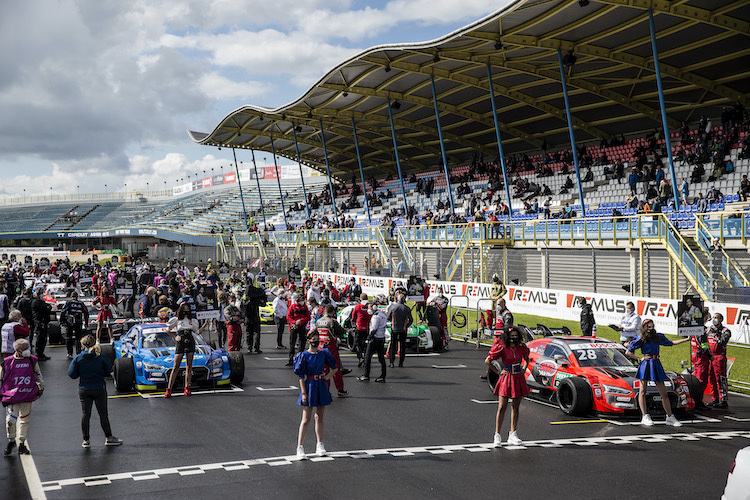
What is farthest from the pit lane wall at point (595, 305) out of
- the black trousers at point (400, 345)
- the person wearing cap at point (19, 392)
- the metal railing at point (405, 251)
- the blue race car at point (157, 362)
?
the person wearing cap at point (19, 392)

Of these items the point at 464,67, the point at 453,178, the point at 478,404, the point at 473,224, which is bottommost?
the point at 478,404

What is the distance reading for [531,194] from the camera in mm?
41656

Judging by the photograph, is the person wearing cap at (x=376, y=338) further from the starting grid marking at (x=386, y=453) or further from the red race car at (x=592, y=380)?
the starting grid marking at (x=386, y=453)

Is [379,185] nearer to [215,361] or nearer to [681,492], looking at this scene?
[215,361]

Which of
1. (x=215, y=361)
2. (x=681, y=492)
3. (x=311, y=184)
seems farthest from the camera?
(x=311, y=184)

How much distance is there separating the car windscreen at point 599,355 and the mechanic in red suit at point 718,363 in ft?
5.15

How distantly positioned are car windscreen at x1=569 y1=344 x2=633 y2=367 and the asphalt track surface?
3.58ft

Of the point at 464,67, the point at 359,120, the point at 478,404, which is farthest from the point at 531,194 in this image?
the point at 478,404

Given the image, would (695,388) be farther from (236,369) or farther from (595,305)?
(595,305)

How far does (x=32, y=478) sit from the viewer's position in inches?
334

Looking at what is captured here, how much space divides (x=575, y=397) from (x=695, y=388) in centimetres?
230

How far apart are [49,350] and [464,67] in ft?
78.5

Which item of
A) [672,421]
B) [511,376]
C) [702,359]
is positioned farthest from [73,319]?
[702,359]

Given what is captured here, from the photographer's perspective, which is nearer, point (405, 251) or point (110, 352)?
point (110, 352)
